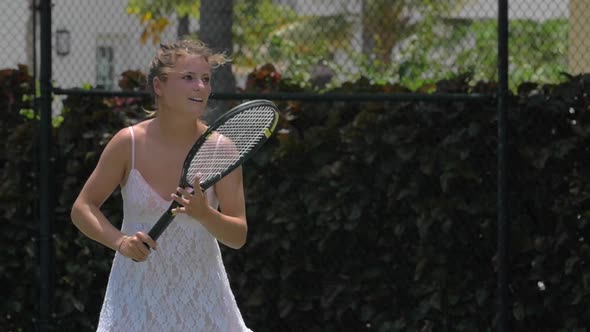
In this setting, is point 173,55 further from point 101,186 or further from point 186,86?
point 101,186

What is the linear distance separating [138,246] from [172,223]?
0.28 meters

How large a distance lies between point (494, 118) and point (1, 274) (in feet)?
9.39

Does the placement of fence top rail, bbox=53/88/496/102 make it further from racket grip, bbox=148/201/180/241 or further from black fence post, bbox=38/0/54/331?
racket grip, bbox=148/201/180/241

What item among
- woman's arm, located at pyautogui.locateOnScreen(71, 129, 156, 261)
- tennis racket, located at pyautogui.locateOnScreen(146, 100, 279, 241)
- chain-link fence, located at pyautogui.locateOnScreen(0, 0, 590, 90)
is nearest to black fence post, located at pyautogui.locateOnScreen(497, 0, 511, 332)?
chain-link fence, located at pyautogui.locateOnScreen(0, 0, 590, 90)

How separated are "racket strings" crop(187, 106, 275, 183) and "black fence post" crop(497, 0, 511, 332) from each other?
2.06m

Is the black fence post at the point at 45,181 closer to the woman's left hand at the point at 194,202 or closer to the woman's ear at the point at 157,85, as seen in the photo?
the woman's ear at the point at 157,85

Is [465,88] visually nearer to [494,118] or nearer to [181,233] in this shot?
[494,118]

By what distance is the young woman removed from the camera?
3.92 m

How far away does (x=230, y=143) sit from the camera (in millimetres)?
3984

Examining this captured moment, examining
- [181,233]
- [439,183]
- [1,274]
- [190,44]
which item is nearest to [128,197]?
[181,233]

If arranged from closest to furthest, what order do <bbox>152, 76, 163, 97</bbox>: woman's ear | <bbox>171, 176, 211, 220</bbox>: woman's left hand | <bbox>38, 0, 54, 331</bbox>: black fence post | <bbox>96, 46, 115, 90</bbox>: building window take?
<bbox>171, 176, 211, 220</bbox>: woman's left hand → <bbox>152, 76, 163, 97</bbox>: woman's ear → <bbox>38, 0, 54, 331</bbox>: black fence post → <bbox>96, 46, 115, 90</bbox>: building window

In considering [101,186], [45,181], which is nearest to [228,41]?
[45,181]

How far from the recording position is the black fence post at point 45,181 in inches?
251

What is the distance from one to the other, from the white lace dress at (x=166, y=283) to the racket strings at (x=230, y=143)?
0.43ft
